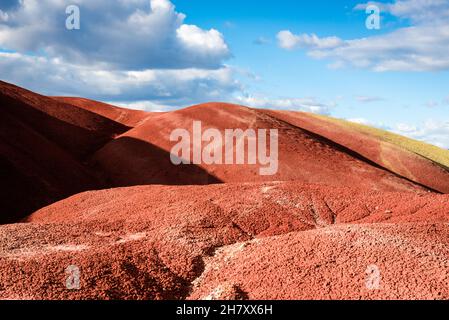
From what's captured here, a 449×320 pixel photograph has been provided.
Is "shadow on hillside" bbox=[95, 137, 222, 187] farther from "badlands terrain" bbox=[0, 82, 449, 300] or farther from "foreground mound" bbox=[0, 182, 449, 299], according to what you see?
"foreground mound" bbox=[0, 182, 449, 299]

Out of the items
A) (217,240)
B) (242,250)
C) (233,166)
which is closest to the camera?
(242,250)

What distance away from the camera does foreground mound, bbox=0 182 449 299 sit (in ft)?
23.4

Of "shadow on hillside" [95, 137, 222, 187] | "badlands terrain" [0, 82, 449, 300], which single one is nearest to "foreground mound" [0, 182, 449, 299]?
"badlands terrain" [0, 82, 449, 300]

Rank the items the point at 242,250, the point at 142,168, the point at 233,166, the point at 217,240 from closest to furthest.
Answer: the point at 242,250
the point at 217,240
the point at 233,166
the point at 142,168

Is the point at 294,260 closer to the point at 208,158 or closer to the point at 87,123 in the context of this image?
the point at 208,158

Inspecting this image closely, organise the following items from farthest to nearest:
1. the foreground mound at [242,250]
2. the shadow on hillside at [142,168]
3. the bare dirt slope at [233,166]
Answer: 1. the shadow on hillside at [142,168]
2. the bare dirt slope at [233,166]
3. the foreground mound at [242,250]

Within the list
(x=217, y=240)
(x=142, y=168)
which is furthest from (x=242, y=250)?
(x=142, y=168)

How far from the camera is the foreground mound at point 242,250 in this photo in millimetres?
7121

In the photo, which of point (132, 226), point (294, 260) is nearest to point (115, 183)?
point (132, 226)

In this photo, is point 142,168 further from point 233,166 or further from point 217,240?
point 217,240

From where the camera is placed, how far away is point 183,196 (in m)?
14.0

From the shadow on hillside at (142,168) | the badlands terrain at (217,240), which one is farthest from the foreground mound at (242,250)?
the shadow on hillside at (142,168)

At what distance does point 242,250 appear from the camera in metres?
9.16

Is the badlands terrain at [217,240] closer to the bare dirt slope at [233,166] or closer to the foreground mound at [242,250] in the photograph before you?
the foreground mound at [242,250]
